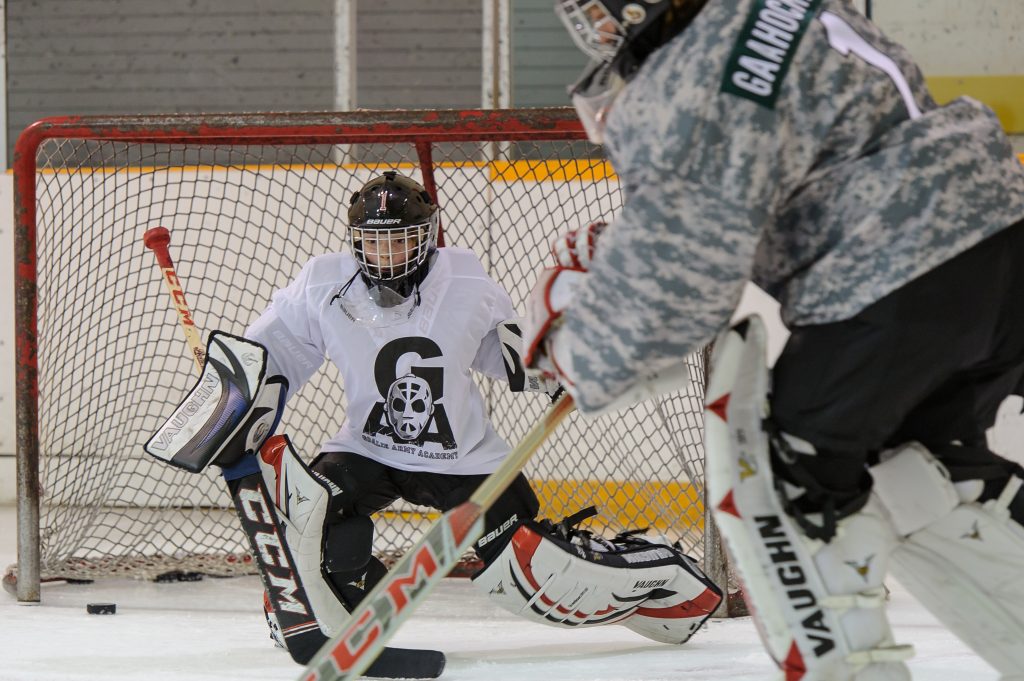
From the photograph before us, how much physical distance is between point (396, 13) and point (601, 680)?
5.70 metres

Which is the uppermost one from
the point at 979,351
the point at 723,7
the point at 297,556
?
the point at 723,7

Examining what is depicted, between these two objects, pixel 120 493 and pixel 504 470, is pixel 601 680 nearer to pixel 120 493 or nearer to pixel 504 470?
pixel 504 470

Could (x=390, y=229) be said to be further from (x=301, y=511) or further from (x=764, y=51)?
(x=764, y=51)

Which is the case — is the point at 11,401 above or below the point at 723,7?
below

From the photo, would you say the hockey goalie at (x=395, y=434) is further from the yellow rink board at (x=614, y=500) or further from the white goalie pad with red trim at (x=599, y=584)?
the yellow rink board at (x=614, y=500)

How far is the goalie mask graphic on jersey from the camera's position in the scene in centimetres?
245

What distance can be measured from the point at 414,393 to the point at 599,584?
531 mm

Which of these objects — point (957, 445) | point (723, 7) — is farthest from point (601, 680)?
point (723, 7)

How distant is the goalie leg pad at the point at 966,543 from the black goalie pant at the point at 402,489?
40.0 inches

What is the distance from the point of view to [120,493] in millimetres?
3789

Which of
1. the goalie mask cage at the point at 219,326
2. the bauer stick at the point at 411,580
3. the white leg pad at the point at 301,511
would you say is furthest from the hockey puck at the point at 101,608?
the bauer stick at the point at 411,580

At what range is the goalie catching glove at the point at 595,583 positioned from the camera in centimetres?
223

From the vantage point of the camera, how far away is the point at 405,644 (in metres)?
2.43

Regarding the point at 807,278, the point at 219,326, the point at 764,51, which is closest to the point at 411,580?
the point at 807,278
